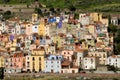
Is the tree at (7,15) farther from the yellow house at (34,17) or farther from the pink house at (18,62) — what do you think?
the pink house at (18,62)

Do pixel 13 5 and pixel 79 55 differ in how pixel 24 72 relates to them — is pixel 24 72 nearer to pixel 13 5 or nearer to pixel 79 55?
pixel 79 55

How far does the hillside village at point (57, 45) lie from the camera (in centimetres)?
4650

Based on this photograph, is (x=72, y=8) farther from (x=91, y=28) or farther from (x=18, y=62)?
(x=18, y=62)

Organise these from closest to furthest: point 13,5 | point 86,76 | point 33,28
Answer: point 86,76 → point 33,28 → point 13,5

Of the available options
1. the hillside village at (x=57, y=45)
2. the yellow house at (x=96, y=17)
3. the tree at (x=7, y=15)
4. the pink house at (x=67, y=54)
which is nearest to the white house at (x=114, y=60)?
the hillside village at (x=57, y=45)

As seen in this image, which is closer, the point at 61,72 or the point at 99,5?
the point at 61,72

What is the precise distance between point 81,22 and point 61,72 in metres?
11.6

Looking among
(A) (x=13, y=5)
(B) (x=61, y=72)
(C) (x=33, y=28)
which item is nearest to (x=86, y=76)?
(B) (x=61, y=72)

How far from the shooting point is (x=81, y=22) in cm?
5728

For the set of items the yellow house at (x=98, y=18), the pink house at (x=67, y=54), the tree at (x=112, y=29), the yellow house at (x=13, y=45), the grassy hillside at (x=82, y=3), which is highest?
the grassy hillside at (x=82, y=3)

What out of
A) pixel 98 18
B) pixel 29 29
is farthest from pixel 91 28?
pixel 29 29

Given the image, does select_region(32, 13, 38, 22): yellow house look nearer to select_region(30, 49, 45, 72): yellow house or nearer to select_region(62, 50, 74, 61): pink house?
select_region(62, 50, 74, 61): pink house

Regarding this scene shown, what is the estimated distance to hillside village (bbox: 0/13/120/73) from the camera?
4650cm

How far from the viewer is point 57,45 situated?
50875 millimetres
